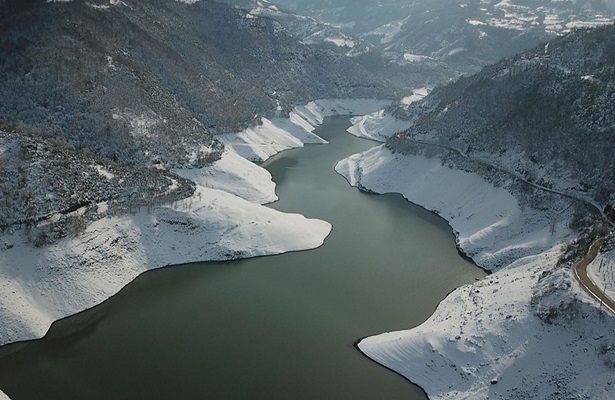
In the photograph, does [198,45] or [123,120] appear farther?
[198,45]

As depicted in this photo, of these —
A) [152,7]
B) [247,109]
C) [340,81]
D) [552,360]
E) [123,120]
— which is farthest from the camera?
[340,81]

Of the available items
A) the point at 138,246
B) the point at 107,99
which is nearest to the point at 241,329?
the point at 138,246

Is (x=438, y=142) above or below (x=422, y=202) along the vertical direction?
above

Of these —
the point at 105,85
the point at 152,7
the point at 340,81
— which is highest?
the point at 152,7

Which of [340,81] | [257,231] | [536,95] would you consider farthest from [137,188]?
[340,81]

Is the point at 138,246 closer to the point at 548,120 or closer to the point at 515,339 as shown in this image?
the point at 515,339

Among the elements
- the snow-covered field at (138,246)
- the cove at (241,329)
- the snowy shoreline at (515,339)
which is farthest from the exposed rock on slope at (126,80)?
the snowy shoreline at (515,339)

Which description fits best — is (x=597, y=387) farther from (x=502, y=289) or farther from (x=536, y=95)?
(x=536, y=95)

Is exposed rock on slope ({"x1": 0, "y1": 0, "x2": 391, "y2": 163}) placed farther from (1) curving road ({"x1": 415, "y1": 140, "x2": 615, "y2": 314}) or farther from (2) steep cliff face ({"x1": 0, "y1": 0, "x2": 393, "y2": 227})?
(1) curving road ({"x1": 415, "y1": 140, "x2": 615, "y2": 314})
